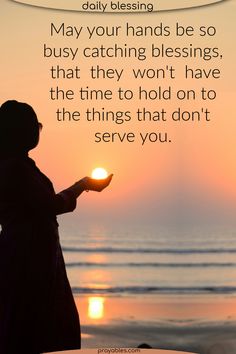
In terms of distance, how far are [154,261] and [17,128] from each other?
0.73 meters

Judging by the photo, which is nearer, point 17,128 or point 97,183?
point 17,128

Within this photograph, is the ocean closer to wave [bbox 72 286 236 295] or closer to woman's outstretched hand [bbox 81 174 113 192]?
wave [bbox 72 286 236 295]

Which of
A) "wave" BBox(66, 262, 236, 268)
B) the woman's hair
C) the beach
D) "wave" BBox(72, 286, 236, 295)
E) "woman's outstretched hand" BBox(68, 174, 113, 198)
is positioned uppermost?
the woman's hair

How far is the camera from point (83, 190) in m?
2.65

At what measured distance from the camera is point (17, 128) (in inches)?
95.8

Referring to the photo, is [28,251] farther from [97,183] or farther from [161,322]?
[161,322]

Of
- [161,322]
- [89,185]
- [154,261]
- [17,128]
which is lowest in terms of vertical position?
[161,322]

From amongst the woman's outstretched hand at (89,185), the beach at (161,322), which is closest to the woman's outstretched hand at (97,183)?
the woman's outstretched hand at (89,185)

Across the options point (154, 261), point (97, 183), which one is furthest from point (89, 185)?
point (154, 261)

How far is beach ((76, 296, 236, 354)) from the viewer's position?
8.83 ft

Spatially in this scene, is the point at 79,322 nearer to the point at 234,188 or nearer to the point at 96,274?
the point at 96,274

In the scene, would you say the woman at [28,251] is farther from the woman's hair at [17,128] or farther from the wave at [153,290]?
the wave at [153,290]

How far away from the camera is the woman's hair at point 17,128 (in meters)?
2.43

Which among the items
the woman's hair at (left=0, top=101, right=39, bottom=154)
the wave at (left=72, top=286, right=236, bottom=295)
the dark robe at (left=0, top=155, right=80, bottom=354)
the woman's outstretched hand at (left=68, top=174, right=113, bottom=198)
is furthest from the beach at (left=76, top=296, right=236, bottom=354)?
the woman's hair at (left=0, top=101, right=39, bottom=154)
